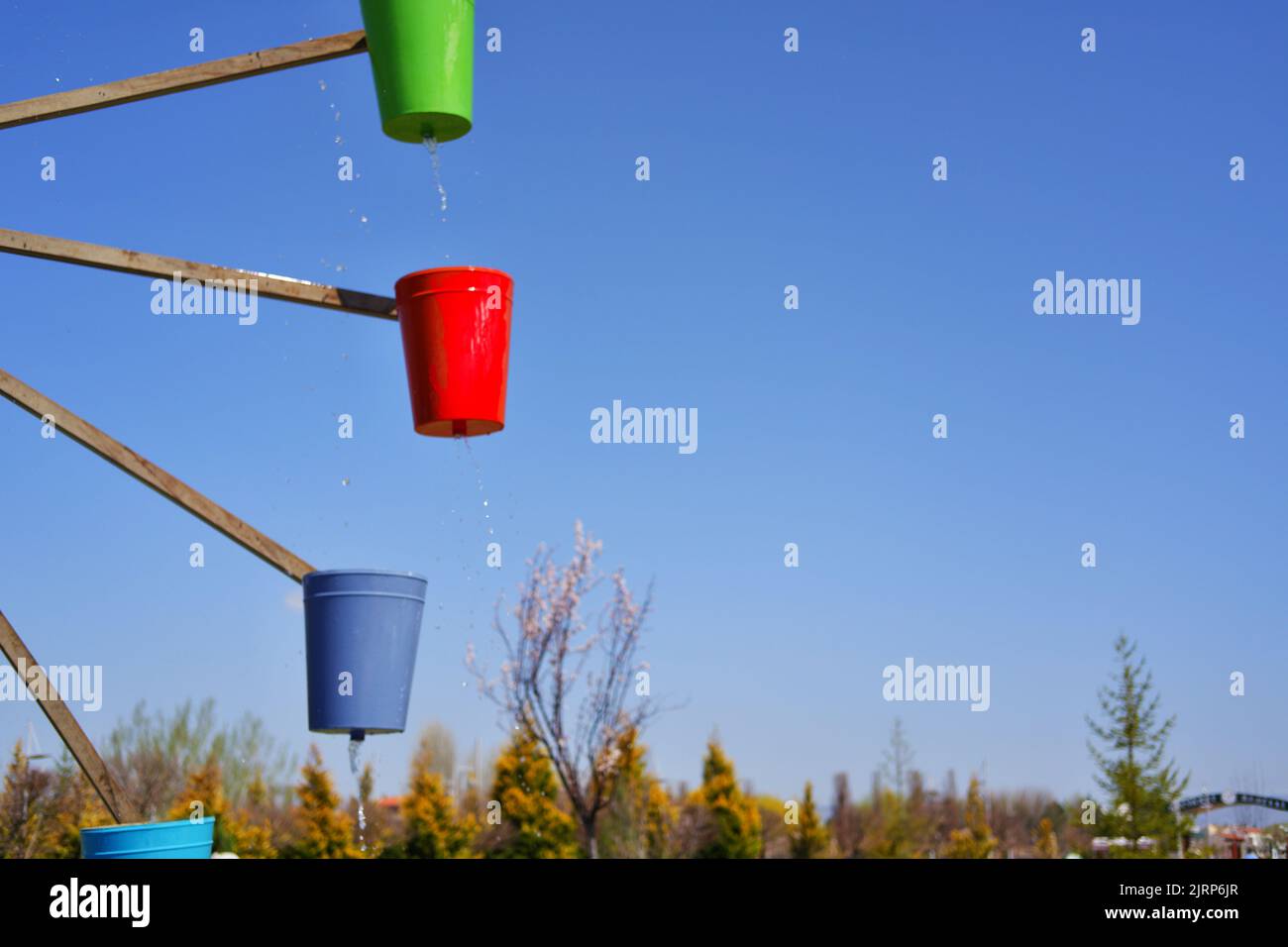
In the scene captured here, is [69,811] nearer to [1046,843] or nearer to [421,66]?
[421,66]

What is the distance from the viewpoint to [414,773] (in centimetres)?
2262

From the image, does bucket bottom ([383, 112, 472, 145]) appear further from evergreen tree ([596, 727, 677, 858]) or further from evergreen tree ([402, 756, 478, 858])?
evergreen tree ([402, 756, 478, 858])

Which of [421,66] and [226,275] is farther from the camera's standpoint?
[226,275]

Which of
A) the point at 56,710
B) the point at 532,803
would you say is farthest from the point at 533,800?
the point at 56,710

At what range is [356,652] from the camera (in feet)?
15.2

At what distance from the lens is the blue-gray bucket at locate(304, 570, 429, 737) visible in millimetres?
4605

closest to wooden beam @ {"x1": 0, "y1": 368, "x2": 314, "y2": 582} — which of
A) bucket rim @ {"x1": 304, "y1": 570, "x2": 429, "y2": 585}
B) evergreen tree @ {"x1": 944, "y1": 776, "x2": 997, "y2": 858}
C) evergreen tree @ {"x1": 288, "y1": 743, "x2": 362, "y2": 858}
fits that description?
bucket rim @ {"x1": 304, "y1": 570, "x2": 429, "y2": 585}

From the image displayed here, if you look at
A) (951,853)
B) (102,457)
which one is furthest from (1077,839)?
(102,457)

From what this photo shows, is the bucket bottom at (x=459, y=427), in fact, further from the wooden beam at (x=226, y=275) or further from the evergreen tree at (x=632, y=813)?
the evergreen tree at (x=632, y=813)

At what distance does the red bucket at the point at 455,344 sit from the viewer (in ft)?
14.8

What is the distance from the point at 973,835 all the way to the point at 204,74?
28266mm
